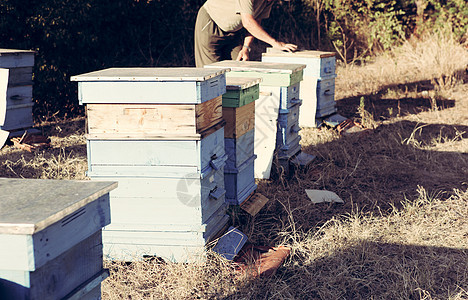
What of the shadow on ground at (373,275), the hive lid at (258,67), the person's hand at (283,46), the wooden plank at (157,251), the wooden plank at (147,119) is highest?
the person's hand at (283,46)

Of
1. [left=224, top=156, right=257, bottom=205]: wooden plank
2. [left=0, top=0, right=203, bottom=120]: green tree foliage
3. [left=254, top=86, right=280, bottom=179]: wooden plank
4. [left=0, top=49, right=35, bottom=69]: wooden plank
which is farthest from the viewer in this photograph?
[left=0, top=0, right=203, bottom=120]: green tree foliage

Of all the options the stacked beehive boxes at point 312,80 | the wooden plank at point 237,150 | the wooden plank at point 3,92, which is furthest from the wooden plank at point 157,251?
the stacked beehive boxes at point 312,80

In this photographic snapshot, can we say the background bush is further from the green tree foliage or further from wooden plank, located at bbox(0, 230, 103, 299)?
wooden plank, located at bbox(0, 230, 103, 299)

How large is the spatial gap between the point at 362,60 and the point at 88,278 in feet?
30.2

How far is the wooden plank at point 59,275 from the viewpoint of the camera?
5.02ft

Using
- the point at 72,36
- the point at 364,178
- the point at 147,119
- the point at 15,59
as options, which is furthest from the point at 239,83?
the point at 72,36

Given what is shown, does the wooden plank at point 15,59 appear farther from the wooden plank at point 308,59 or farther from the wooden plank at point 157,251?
the wooden plank at point 157,251

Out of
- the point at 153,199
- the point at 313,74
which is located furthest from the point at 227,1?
the point at 153,199

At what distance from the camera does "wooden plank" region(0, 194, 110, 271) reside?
1.50 m

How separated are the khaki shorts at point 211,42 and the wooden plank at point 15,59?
1.70 m

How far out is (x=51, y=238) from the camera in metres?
1.58

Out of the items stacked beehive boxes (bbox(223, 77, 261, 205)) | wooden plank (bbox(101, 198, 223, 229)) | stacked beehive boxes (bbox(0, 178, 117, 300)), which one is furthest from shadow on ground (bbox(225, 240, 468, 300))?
stacked beehive boxes (bbox(0, 178, 117, 300))

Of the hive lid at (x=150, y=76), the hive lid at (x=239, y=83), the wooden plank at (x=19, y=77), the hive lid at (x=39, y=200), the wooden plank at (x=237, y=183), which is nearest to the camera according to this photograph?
the hive lid at (x=39, y=200)

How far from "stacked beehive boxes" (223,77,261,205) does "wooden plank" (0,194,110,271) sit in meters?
1.66
